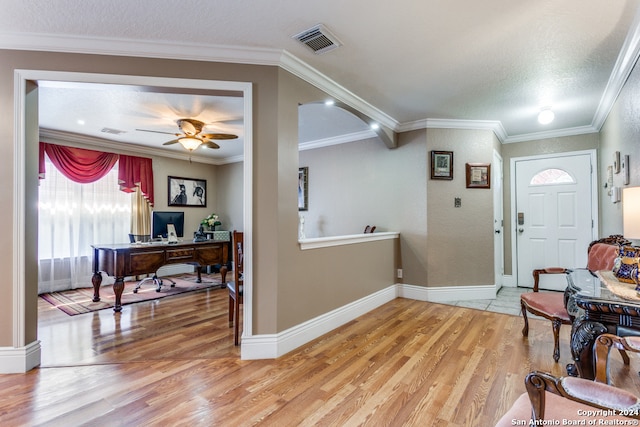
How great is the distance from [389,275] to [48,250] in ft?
16.5

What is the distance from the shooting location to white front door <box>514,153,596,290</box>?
4.23 meters

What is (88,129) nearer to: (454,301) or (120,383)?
(120,383)

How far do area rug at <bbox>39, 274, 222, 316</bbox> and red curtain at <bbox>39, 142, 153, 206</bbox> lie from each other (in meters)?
1.63

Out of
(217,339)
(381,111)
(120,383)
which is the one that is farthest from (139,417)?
(381,111)

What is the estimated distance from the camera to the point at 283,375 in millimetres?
2143

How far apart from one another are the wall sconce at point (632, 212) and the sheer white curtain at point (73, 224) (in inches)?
249

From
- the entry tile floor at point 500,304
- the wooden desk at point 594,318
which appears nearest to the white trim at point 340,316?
the entry tile floor at point 500,304

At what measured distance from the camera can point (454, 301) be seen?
13.1ft

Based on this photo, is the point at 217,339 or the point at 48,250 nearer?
the point at 217,339

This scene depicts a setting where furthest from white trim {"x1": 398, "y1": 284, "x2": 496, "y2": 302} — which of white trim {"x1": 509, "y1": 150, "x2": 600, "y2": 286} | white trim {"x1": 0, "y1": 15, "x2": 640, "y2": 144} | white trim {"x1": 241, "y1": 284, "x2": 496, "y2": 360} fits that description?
white trim {"x1": 0, "y1": 15, "x2": 640, "y2": 144}

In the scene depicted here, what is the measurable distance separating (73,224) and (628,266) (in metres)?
6.42

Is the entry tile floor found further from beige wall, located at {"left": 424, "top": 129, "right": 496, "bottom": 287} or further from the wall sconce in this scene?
the wall sconce

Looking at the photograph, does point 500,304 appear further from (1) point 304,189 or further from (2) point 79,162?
(2) point 79,162

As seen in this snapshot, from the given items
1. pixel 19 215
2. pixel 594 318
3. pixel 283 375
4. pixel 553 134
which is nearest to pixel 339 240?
pixel 283 375
